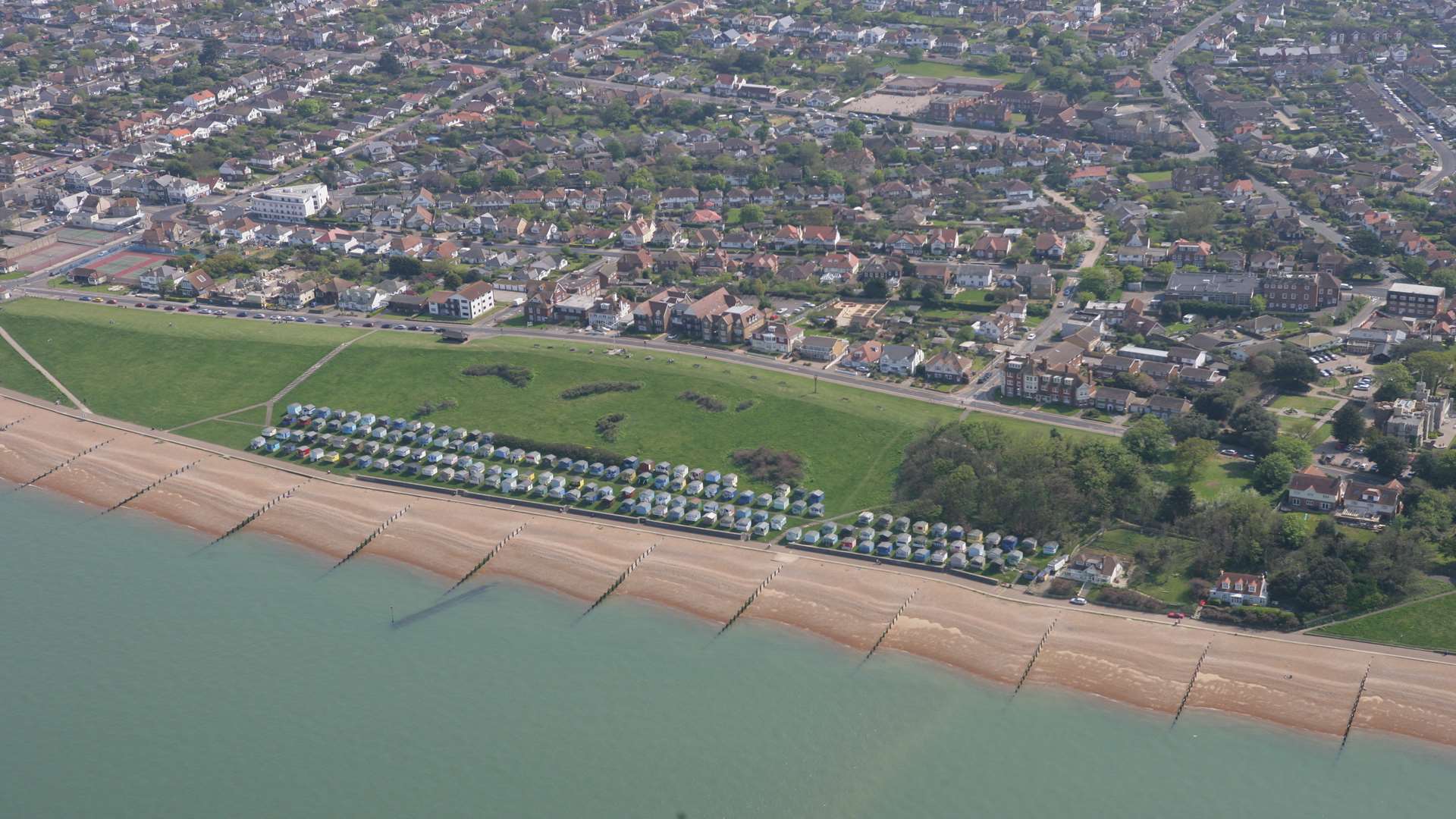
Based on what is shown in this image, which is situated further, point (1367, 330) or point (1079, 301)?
point (1079, 301)

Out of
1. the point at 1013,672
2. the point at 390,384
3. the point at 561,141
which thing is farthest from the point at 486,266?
the point at 1013,672

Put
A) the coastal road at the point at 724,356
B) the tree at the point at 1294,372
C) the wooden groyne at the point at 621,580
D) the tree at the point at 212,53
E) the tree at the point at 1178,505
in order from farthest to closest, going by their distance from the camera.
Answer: the tree at the point at 212,53
the tree at the point at 1294,372
the coastal road at the point at 724,356
the tree at the point at 1178,505
the wooden groyne at the point at 621,580

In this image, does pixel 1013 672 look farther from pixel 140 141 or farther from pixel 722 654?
pixel 140 141

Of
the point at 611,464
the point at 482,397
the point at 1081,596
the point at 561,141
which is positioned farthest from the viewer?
the point at 561,141

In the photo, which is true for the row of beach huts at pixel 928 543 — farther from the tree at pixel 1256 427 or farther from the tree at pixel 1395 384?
the tree at pixel 1395 384

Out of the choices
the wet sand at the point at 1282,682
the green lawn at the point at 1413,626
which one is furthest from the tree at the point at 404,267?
the green lawn at the point at 1413,626

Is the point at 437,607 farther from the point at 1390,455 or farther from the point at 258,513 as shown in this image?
the point at 1390,455
